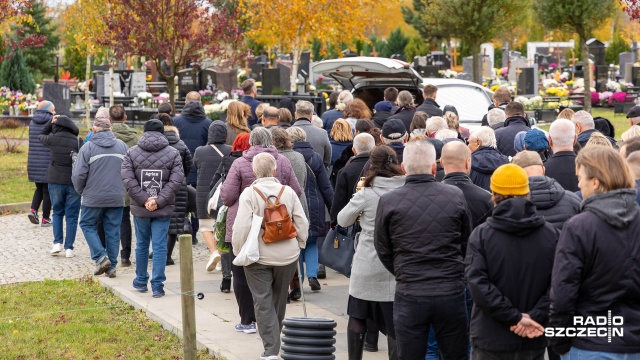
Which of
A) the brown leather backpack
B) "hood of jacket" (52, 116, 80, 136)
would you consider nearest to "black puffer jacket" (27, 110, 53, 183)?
"hood of jacket" (52, 116, 80, 136)

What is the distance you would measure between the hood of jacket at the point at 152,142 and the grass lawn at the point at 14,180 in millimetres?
8130

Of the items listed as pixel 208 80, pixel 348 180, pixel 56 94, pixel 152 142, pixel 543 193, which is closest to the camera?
pixel 543 193

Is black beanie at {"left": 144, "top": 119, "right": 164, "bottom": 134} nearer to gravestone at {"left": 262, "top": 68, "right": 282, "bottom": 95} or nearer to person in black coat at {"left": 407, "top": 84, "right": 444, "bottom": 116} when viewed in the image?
person in black coat at {"left": 407, "top": 84, "right": 444, "bottom": 116}

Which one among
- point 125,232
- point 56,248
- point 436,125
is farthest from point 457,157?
point 56,248

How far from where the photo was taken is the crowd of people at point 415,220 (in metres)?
5.31

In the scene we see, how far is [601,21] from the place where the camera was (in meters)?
31.4

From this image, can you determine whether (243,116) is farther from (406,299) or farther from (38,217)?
(406,299)

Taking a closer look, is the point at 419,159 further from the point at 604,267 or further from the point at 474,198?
the point at 604,267

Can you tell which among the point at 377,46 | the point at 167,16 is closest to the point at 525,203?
the point at 167,16

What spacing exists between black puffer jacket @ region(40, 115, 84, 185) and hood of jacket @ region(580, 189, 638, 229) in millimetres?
9207

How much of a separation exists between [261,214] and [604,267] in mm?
3492

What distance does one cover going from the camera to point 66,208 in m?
13.5

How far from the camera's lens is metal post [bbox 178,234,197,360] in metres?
7.29

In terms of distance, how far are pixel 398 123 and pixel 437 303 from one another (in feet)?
9.90
